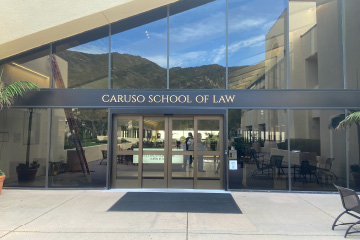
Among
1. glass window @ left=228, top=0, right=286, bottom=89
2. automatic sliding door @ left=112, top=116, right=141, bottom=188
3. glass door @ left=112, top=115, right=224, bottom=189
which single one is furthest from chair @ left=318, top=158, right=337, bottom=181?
automatic sliding door @ left=112, top=116, right=141, bottom=188

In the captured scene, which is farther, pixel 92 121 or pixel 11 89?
pixel 92 121

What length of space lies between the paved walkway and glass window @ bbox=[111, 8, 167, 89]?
13.2 feet

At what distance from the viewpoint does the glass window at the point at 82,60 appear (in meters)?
8.31

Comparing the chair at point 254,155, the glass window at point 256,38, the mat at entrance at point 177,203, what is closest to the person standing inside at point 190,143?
the mat at entrance at point 177,203

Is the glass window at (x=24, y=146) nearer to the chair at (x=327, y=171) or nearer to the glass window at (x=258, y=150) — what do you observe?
the glass window at (x=258, y=150)

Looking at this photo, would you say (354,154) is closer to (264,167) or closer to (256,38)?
(264,167)

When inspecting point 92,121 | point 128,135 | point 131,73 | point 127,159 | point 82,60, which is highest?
point 82,60

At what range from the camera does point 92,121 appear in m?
8.08

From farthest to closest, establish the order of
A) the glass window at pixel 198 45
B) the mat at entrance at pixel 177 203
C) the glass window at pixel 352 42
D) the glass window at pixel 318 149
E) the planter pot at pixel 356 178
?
the glass window at pixel 198 45 → the glass window at pixel 352 42 → the glass window at pixel 318 149 → the planter pot at pixel 356 178 → the mat at entrance at pixel 177 203

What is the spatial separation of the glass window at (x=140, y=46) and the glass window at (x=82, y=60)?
1.12 feet

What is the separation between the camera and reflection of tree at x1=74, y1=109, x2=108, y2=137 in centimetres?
809

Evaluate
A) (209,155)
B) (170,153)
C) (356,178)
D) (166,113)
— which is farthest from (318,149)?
(166,113)

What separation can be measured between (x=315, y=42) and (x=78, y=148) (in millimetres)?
8391

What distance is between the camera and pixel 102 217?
17.6ft
